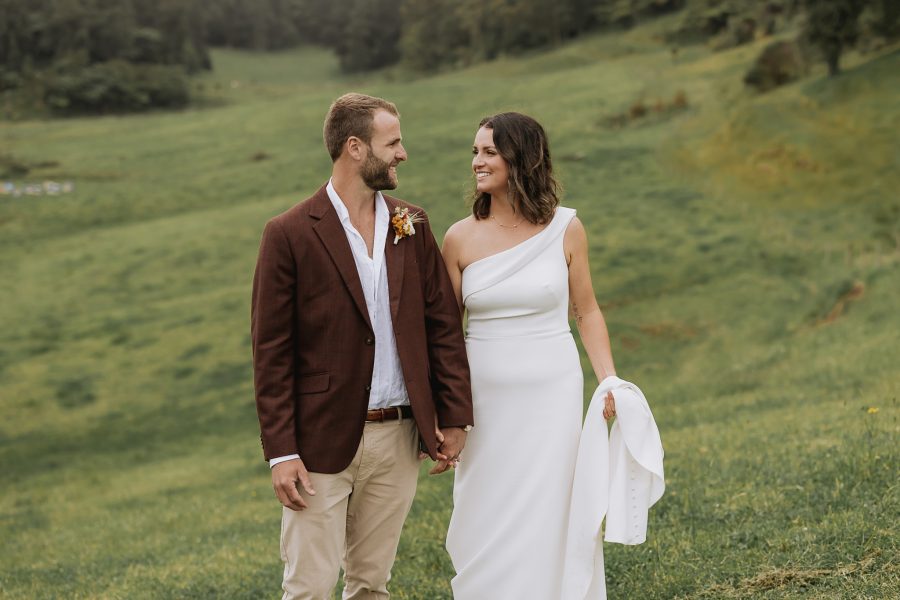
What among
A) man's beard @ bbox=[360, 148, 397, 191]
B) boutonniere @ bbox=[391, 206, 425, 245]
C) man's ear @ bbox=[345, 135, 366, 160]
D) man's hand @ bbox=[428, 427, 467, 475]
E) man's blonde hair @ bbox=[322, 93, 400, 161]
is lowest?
man's hand @ bbox=[428, 427, 467, 475]

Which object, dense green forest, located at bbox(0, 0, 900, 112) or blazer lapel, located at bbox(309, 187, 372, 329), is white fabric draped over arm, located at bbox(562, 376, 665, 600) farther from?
dense green forest, located at bbox(0, 0, 900, 112)

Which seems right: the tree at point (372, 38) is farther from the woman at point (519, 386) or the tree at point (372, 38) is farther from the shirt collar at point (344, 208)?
the shirt collar at point (344, 208)

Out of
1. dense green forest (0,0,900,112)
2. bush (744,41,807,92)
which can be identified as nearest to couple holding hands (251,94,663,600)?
dense green forest (0,0,900,112)

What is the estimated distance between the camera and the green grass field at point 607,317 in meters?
7.84

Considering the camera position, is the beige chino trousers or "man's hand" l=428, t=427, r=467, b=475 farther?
"man's hand" l=428, t=427, r=467, b=475

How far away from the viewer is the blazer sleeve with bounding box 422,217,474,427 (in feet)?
17.4

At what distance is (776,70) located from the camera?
4078cm

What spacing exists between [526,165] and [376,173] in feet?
3.34

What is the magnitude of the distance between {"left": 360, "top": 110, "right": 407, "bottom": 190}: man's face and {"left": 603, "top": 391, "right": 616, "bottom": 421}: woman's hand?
1.78 m

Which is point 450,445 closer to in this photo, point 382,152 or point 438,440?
point 438,440

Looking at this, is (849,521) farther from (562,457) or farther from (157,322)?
(157,322)

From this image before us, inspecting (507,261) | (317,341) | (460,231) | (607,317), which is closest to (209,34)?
(607,317)

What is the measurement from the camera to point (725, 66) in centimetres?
4800

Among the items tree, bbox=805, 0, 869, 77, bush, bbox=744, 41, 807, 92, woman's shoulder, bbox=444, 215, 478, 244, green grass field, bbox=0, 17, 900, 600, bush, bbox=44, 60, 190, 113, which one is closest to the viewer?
woman's shoulder, bbox=444, 215, 478, 244
